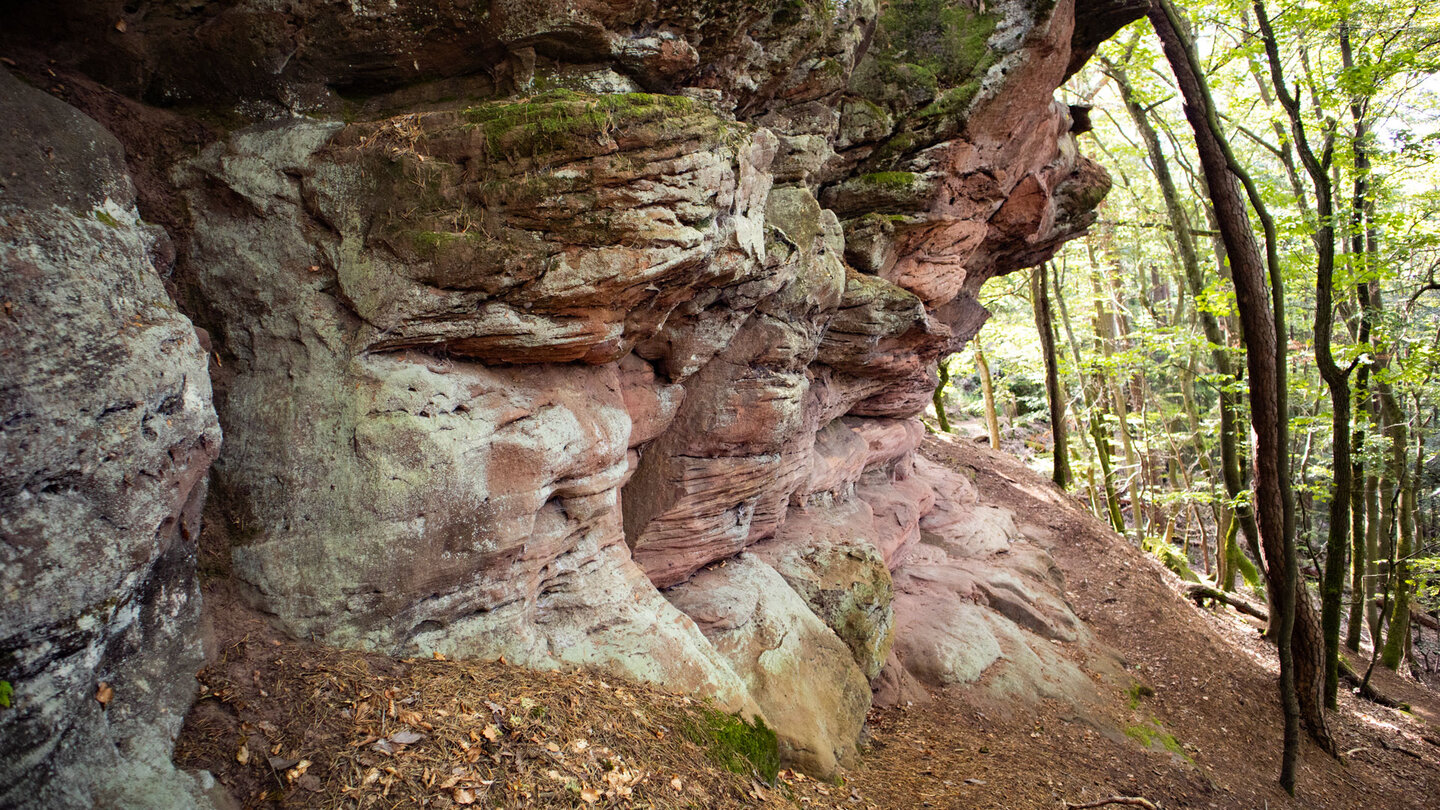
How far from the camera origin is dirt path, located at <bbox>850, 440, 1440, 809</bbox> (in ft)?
26.1

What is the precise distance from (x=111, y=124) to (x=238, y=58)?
0.92 metres

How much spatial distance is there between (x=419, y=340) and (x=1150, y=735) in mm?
10707

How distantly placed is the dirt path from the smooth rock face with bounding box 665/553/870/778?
537 mm

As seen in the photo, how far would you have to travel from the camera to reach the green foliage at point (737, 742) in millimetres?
5664

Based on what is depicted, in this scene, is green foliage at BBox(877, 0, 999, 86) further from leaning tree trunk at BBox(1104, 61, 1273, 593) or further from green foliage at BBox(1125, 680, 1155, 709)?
green foliage at BBox(1125, 680, 1155, 709)

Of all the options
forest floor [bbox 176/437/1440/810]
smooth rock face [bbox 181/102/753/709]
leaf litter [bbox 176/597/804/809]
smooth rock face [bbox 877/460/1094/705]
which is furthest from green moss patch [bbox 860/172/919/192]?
leaf litter [bbox 176/597/804/809]

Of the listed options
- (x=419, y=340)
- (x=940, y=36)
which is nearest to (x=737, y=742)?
(x=419, y=340)

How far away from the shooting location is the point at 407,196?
520 centimetres

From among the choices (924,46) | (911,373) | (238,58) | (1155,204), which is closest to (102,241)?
(238,58)

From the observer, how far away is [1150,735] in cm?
1002

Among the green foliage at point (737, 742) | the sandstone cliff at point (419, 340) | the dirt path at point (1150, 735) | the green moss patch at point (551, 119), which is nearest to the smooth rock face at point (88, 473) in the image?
the sandstone cliff at point (419, 340)

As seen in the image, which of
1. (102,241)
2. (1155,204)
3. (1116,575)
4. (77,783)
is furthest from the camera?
(1155,204)

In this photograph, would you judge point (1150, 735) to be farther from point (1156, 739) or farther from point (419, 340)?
point (419, 340)

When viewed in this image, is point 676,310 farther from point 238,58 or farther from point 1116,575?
point 1116,575
